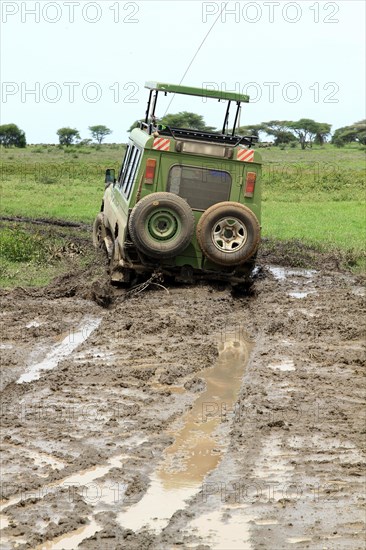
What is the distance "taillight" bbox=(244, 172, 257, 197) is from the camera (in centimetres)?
1237

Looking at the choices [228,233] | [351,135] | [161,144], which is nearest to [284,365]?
[228,233]

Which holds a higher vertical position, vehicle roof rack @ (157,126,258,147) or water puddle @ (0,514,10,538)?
vehicle roof rack @ (157,126,258,147)

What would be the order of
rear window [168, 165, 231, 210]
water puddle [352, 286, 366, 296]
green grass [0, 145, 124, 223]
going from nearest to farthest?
rear window [168, 165, 231, 210] → water puddle [352, 286, 366, 296] → green grass [0, 145, 124, 223]

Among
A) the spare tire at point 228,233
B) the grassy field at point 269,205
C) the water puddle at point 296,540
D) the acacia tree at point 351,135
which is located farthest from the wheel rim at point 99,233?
the acacia tree at point 351,135

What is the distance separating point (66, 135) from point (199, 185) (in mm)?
64930

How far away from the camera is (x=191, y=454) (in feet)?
21.5

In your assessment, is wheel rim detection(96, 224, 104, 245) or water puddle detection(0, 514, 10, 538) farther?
wheel rim detection(96, 224, 104, 245)

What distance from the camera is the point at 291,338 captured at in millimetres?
10062

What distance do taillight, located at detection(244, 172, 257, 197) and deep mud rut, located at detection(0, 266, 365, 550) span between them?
1500 millimetres

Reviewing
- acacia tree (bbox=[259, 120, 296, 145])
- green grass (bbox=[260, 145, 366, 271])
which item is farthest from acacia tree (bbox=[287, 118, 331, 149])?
green grass (bbox=[260, 145, 366, 271])

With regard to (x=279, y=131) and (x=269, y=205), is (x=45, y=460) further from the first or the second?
(x=279, y=131)

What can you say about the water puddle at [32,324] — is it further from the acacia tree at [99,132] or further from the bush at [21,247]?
the acacia tree at [99,132]

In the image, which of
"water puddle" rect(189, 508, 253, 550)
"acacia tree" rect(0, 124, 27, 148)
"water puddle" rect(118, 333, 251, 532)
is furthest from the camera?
"acacia tree" rect(0, 124, 27, 148)

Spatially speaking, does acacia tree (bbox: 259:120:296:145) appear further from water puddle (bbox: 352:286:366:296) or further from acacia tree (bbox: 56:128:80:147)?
water puddle (bbox: 352:286:366:296)
